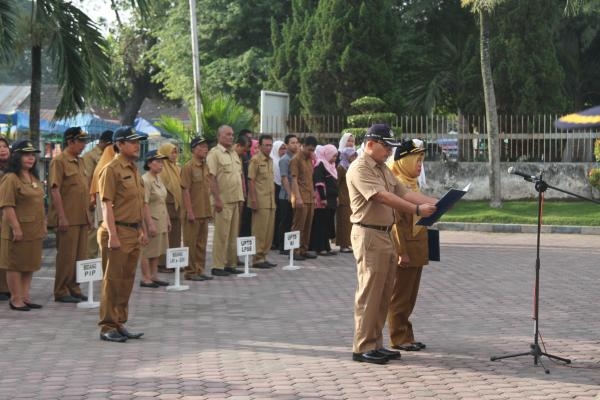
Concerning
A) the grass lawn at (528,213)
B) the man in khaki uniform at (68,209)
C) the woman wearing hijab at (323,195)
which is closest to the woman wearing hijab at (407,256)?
the man in khaki uniform at (68,209)

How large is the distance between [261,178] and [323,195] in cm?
192

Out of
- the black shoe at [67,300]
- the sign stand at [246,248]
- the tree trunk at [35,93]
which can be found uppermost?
the tree trunk at [35,93]

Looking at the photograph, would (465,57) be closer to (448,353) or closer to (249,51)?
(249,51)

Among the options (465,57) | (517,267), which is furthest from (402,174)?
(465,57)

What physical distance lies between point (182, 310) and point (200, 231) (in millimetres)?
3101

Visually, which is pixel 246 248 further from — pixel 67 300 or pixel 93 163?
pixel 67 300

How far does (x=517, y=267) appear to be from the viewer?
16141 mm

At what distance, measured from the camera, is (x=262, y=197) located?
53.4 feet

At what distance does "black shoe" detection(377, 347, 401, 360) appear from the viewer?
891 cm

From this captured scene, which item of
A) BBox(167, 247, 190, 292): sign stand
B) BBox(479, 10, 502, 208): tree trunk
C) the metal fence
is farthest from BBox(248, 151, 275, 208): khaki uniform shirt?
BBox(479, 10, 502, 208): tree trunk

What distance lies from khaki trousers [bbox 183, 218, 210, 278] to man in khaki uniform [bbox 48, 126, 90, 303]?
7.89ft

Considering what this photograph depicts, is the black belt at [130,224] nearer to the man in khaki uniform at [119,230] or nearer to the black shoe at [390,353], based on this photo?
the man in khaki uniform at [119,230]

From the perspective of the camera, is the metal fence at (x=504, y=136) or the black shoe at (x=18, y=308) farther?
the metal fence at (x=504, y=136)

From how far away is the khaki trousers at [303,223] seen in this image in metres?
17.2
